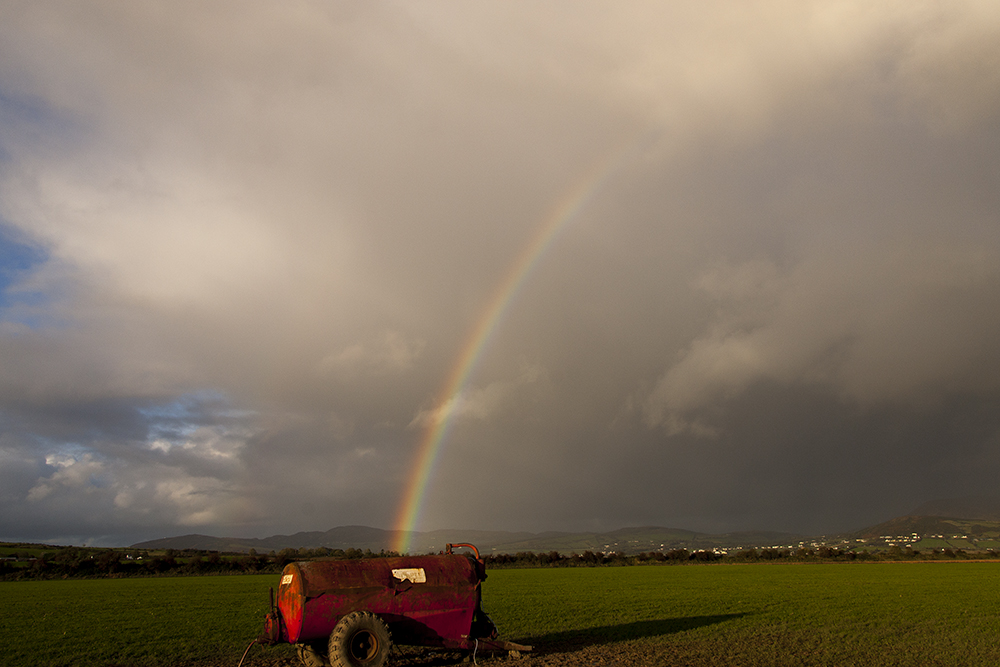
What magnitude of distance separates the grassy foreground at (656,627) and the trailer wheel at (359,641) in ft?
17.2

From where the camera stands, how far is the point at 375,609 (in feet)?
53.5

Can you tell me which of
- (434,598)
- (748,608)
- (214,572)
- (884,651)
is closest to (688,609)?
(748,608)

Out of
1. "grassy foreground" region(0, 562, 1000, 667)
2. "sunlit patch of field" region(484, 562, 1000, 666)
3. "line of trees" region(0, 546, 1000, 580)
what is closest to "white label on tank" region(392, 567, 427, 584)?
"grassy foreground" region(0, 562, 1000, 667)

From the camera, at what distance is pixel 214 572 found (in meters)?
97.3

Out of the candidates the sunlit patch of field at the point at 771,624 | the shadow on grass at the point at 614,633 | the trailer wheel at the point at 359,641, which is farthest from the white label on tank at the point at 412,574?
the sunlit patch of field at the point at 771,624

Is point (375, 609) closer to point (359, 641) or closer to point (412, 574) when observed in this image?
point (359, 641)

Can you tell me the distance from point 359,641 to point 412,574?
1.99 meters

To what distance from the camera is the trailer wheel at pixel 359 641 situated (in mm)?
15602

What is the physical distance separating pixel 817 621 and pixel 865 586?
26.0 metres

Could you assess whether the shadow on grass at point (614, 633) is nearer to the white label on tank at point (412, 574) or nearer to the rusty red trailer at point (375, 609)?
the rusty red trailer at point (375, 609)

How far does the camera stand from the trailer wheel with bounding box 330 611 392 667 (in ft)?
51.2

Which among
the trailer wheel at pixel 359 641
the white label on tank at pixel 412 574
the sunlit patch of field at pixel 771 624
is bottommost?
the sunlit patch of field at pixel 771 624

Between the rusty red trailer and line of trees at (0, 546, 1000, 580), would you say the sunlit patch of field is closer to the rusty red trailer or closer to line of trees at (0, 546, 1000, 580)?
the rusty red trailer

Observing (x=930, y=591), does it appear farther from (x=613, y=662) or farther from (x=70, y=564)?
(x=70, y=564)
